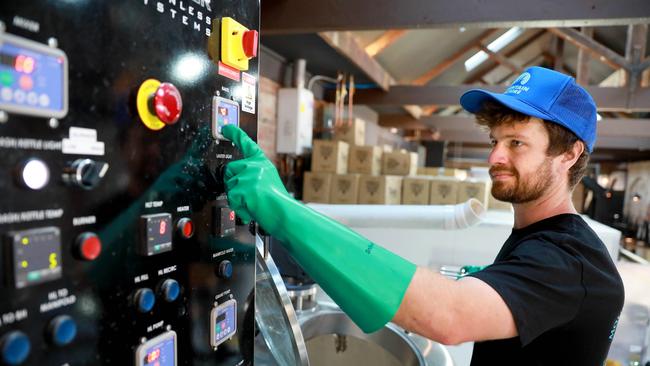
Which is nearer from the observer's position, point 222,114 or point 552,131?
point 222,114

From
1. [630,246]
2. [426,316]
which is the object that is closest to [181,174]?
[426,316]

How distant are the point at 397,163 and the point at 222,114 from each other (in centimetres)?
301

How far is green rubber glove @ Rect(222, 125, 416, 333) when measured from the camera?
2.12 feet

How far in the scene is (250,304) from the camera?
90cm

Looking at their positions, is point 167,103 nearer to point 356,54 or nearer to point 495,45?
point 356,54

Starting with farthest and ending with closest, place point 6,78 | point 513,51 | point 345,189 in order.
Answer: point 513,51, point 345,189, point 6,78

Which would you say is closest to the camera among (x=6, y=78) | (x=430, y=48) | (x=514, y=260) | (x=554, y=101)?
(x=6, y=78)

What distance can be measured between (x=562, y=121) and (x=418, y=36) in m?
3.67

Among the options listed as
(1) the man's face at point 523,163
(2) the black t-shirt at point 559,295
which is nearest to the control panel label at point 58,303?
(2) the black t-shirt at point 559,295

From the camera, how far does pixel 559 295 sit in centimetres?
74

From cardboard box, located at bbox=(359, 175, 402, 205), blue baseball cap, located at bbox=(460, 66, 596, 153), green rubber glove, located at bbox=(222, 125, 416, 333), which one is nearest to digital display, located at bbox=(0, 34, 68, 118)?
green rubber glove, located at bbox=(222, 125, 416, 333)

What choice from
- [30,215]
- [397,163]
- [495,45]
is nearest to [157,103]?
[30,215]

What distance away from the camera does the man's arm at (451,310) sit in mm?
665

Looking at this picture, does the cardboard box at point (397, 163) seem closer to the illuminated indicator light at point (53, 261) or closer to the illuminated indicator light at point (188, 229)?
the illuminated indicator light at point (188, 229)
